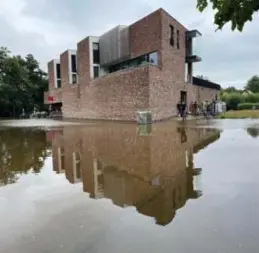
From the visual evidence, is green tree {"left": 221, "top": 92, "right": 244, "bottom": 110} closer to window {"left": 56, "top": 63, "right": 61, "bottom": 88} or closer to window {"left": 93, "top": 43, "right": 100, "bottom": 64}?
window {"left": 93, "top": 43, "right": 100, "bottom": 64}

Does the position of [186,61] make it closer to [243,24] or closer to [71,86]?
[71,86]

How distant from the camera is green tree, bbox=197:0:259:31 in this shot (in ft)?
8.65

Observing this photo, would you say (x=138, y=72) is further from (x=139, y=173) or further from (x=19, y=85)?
(x=19, y=85)

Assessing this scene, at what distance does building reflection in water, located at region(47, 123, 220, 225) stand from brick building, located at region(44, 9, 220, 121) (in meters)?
14.3

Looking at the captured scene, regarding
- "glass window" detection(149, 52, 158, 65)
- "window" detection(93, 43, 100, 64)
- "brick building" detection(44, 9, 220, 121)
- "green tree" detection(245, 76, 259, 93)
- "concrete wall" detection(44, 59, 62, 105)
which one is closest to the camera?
"brick building" detection(44, 9, 220, 121)

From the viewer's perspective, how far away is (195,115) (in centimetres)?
2880

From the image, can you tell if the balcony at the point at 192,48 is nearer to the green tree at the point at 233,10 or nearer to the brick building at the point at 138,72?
the brick building at the point at 138,72

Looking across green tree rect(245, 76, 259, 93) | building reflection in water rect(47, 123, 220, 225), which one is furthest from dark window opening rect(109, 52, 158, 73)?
green tree rect(245, 76, 259, 93)

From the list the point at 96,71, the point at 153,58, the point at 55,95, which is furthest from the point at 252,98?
the point at 153,58

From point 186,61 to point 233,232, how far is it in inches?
1178

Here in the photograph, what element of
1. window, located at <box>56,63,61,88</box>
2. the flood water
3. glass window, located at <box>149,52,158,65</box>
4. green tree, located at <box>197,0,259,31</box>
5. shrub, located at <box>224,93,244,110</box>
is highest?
window, located at <box>56,63,61,88</box>

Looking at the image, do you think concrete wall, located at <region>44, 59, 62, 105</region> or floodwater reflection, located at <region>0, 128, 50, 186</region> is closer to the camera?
floodwater reflection, located at <region>0, 128, 50, 186</region>

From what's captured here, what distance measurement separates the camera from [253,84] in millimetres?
87625

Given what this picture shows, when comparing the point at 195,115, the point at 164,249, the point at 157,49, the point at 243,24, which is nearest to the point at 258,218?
the point at 164,249
